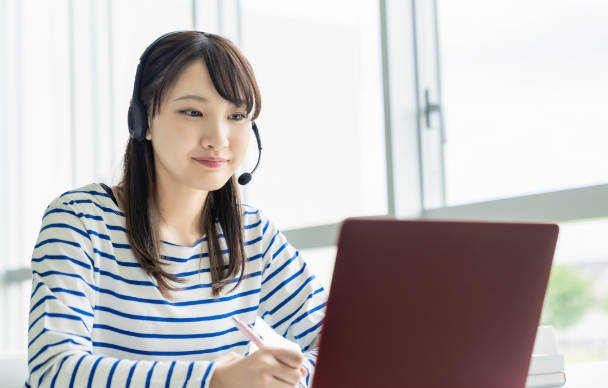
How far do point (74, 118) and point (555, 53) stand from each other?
2.67m

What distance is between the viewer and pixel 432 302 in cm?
72

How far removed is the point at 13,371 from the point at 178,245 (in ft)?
1.37

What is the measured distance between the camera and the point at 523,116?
174 cm

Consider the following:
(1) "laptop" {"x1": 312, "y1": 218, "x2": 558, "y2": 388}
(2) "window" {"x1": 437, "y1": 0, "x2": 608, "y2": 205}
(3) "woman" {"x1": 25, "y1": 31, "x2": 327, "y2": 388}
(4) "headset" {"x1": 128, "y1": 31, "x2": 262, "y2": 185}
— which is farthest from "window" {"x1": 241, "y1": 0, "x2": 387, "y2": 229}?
(1) "laptop" {"x1": 312, "y1": 218, "x2": 558, "y2": 388}

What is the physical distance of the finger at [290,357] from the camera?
0.78 m

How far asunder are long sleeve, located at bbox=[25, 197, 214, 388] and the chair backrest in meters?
0.30

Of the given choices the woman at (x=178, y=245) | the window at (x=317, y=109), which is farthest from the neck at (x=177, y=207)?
the window at (x=317, y=109)

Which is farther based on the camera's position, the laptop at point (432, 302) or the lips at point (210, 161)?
the lips at point (210, 161)

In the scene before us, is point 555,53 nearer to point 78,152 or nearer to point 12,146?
point 78,152

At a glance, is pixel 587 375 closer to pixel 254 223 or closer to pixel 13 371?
pixel 254 223

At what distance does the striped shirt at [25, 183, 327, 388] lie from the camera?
36.9 inches

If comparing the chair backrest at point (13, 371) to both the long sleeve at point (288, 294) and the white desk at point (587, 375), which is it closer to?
the long sleeve at point (288, 294)

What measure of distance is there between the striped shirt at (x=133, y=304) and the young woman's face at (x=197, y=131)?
153 millimetres

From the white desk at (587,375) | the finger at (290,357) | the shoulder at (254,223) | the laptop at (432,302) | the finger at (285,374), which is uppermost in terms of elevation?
the shoulder at (254,223)
